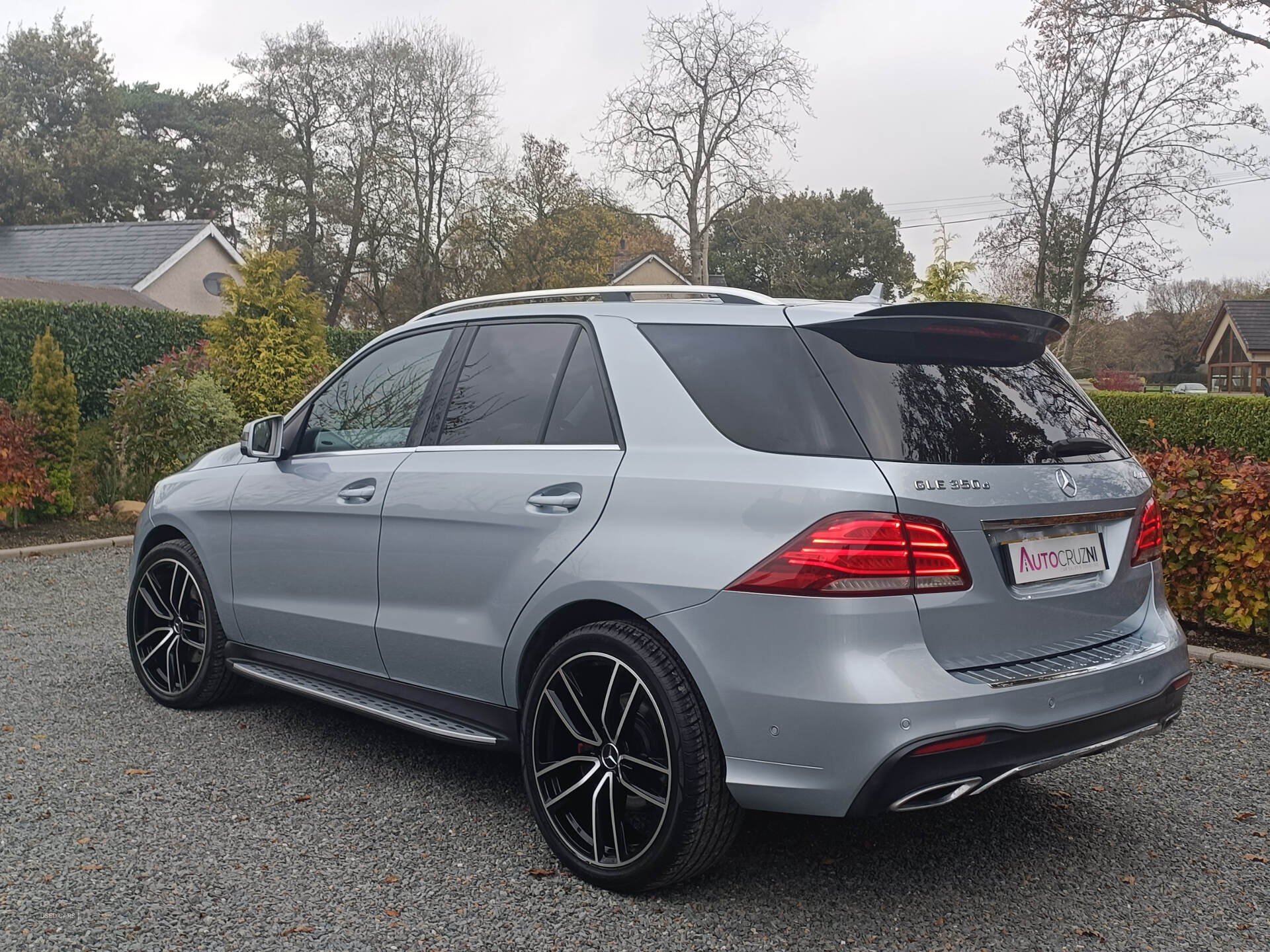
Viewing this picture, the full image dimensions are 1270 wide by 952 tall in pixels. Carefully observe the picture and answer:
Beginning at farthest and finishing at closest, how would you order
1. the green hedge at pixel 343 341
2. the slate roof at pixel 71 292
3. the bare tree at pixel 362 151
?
the bare tree at pixel 362 151 → the slate roof at pixel 71 292 → the green hedge at pixel 343 341

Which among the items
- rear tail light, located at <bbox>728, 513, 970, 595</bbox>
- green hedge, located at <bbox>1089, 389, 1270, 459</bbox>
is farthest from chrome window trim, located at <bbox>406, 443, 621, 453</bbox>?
green hedge, located at <bbox>1089, 389, 1270, 459</bbox>

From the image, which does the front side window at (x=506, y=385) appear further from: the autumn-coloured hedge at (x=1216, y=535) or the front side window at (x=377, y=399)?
the autumn-coloured hedge at (x=1216, y=535)

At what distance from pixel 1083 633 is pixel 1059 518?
36 cm

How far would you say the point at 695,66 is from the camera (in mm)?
35281

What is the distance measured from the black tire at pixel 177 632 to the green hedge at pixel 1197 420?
11235 mm

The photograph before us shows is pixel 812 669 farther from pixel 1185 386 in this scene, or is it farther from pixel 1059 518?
pixel 1185 386

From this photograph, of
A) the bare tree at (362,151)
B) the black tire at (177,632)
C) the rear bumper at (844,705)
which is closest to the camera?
the rear bumper at (844,705)

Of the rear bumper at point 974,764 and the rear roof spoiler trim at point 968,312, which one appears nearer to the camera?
the rear bumper at point 974,764

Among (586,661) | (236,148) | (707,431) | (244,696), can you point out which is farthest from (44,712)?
(236,148)

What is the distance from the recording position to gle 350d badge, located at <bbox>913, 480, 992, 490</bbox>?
296 centimetres

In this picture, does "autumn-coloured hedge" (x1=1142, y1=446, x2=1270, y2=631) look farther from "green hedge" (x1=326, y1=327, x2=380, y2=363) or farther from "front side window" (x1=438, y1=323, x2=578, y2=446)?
"green hedge" (x1=326, y1=327, x2=380, y2=363)

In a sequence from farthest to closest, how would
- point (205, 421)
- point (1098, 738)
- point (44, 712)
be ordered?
point (205, 421) → point (44, 712) → point (1098, 738)

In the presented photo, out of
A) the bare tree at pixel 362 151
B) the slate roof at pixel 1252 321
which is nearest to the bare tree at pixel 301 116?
the bare tree at pixel 362 151

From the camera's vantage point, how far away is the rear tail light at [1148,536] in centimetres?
354
